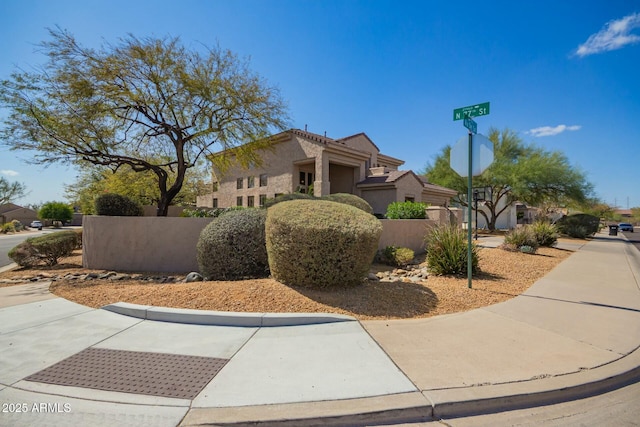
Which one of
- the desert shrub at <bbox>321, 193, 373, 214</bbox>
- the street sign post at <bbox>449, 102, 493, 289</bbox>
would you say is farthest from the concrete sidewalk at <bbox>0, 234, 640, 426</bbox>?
the desert shrub at <bbox>321, 193, 373, 214</bbox>

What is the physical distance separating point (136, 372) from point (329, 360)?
211 centimetres

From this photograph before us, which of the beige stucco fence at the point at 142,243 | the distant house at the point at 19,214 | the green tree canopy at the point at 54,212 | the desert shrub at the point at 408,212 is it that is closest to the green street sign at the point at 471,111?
the desert shrub at the point at 408,212

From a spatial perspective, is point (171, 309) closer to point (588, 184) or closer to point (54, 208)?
point (588, 184)

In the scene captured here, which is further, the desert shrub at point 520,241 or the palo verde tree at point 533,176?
the palo verde tree at point 533,176

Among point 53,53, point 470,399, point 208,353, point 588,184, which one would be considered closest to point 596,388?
point 470,399

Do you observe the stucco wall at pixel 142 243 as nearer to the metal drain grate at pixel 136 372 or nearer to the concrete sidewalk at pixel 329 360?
the concrete sidewalk at pixel 329 360

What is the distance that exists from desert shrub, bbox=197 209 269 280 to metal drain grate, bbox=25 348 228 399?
321 cm

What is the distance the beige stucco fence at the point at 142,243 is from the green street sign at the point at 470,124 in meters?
8.32

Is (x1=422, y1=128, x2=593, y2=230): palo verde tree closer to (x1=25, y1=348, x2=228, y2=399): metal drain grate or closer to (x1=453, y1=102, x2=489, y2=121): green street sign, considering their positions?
(x1=453, y1=102, x2=489, y2=121): green street sign

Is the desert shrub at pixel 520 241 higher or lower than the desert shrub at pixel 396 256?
higher

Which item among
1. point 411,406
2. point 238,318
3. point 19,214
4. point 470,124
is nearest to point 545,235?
point 470,124

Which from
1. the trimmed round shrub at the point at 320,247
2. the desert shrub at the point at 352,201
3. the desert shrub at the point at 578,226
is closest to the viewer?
the trimmed round shrub at the point at 320,247

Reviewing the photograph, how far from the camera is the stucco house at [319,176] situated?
61.5 ft

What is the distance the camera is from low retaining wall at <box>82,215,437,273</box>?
10094 millimetres
